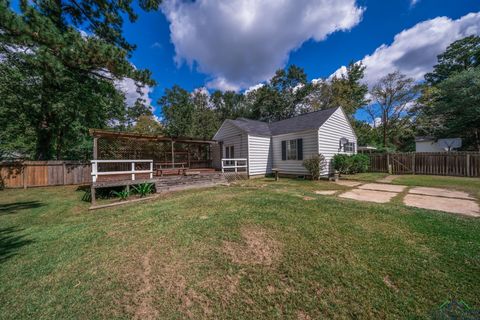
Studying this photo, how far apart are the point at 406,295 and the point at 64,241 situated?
576 centimetres

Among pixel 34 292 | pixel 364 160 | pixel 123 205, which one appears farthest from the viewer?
pixel 364 160

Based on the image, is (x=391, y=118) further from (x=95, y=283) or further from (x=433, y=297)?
(x=95, y=283)

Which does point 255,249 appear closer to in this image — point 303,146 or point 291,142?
point 303,146

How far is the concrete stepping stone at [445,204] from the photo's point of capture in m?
4.51

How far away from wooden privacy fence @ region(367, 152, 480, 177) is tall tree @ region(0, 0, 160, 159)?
16016mm

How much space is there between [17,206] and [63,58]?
625cm

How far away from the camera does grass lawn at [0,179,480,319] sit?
204 cm

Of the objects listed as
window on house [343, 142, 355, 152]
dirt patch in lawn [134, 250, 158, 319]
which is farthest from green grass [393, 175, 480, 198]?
dirt patch in lawn [134, 250, 158, 319]

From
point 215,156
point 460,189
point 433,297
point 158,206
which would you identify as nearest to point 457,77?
point 460,189

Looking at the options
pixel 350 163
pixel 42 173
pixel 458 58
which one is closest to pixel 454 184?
pixel 350 163

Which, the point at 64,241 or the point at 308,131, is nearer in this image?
the point at 64,241

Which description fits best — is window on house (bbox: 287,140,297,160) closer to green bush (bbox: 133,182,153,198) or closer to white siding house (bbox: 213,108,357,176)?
white siding house (bbox: 213,108,357,176)

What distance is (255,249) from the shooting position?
3.07 metres

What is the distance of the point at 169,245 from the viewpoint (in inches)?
131
